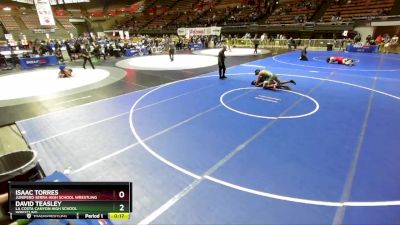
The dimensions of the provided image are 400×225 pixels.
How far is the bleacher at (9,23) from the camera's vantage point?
4406 cm

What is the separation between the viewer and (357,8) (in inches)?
1186

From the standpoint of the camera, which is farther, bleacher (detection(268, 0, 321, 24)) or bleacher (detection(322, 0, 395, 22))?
bleacher (detection(268, 0, 321, 24))

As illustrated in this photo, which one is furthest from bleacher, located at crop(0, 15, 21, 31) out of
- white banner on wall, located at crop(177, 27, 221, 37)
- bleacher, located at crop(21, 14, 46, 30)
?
white banner on wall, located at crop(177, 27, 221, 37)

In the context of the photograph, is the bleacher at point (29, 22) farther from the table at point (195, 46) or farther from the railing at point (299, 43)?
the railing at point (299, 43)

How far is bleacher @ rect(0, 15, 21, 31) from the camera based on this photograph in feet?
145

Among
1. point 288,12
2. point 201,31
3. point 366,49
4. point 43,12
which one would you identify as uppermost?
point 288,12

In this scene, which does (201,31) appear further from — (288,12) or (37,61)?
(37,61)

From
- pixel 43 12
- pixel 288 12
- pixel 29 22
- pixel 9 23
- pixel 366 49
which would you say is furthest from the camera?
pixel 29 22

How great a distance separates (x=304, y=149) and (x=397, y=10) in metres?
29.4

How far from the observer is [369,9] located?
95.1 ft

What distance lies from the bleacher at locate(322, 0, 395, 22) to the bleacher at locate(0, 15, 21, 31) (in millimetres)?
52585
